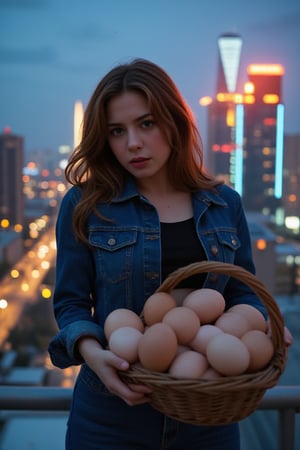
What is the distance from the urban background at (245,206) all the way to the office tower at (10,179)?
0.9 inches

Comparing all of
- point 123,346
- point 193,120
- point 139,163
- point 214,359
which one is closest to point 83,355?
point 123,346

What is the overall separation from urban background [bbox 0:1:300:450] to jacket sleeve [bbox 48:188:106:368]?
0.77 ft

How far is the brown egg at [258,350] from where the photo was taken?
28.7 inches

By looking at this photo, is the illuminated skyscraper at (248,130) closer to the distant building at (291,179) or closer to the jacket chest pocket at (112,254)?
the distant building at (291,179)

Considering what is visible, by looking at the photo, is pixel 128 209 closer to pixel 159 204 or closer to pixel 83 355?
pixel 159 204

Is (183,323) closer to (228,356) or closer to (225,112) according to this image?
(228,356)

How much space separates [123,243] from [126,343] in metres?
0.21

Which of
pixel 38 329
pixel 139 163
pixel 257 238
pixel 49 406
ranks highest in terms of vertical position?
pixel 139 163

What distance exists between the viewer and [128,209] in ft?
3.15

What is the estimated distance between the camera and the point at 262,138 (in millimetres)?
26984

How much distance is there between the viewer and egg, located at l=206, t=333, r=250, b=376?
2.30ft

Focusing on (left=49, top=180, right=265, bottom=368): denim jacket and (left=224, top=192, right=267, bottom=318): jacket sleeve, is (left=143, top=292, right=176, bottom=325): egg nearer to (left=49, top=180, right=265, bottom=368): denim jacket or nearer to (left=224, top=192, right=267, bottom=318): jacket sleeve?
(left=49, top=180, right=265, bottom=368): denim jacket

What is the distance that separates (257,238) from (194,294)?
936 cm

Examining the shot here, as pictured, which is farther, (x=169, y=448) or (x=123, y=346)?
(x=169, y=448)
